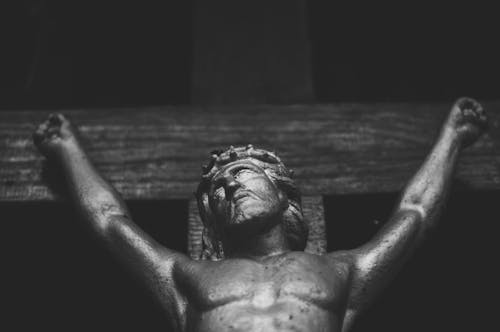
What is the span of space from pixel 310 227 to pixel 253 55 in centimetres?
63

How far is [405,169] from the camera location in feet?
6.52

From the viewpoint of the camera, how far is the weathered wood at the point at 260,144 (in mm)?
1964

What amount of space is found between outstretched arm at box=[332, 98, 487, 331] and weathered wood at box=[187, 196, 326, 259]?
19 centimetres

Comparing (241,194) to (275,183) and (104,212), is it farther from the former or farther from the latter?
(104,212)

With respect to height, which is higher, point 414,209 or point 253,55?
point 253,55

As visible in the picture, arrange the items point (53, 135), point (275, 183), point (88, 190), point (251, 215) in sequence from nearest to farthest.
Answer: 1. point (251, 215)
2. point (275, 183)
3. point (88, 190)
4. point (53, 135)

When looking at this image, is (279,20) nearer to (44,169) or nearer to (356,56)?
(356,56)

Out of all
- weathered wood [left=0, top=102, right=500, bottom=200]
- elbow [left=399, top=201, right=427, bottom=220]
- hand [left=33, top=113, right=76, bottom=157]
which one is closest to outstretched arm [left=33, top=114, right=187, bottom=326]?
hand [left=33, top=113, right=76, bottom=157]

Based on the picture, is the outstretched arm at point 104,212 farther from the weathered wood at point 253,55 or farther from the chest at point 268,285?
the weathered wood at point 253,55

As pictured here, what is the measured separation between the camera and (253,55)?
2256 mm

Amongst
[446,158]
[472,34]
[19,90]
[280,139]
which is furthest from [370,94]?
[19,90]

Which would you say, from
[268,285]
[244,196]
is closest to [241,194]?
[244,196]

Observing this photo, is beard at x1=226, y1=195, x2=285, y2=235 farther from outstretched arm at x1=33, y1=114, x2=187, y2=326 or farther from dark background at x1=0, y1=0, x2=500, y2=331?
dark background at x1=0, y1=0, x2=500, y2=331

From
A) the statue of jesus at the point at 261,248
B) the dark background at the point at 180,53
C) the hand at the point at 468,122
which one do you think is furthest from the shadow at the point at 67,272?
the hand at the point at 468,122
